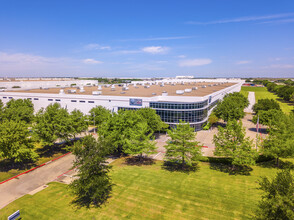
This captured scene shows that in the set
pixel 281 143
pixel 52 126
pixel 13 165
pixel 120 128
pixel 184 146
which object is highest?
pixel 52 126

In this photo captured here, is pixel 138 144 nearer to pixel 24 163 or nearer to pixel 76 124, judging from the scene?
pixel 76 124

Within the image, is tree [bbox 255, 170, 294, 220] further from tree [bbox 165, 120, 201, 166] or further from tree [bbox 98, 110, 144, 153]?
tree [bbox 98, 110, 144, 153]

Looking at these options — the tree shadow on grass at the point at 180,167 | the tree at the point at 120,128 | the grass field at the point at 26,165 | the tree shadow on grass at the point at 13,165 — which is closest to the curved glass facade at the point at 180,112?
the tree at the point at 120,128

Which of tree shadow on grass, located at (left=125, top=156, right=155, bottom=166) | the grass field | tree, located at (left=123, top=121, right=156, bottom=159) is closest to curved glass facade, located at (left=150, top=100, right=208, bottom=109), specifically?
tree shadow on grass, located at (left=125, top=156, right=155, bottom=166)

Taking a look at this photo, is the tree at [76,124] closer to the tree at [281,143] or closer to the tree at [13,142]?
the tree at [13,142]

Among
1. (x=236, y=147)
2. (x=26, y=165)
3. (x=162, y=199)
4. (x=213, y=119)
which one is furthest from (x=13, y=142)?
(x=213, y=119)

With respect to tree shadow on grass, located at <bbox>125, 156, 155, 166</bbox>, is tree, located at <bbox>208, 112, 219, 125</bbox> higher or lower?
higher

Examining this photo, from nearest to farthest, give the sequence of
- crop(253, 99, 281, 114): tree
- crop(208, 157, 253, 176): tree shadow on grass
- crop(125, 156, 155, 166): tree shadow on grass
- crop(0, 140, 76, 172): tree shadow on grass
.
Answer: crop(208, 157, 253, 176): tree shadow on grass
crop(0, 140, 76, 172): tree shadow on grass
crop(125, 156, 155, 166): tree shadow on grass
crop(253, 99, 281, 114): tree
